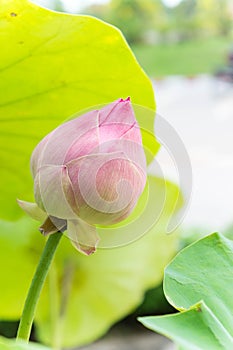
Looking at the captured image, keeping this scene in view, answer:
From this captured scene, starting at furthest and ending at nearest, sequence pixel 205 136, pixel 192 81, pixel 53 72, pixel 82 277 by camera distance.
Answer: pixel 192 81, pixel 205 136, pixel 82 277, pixel 53 72

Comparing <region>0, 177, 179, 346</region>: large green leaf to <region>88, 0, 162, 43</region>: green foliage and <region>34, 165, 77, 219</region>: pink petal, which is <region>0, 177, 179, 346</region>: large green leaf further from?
<region>88, 0, 162, 43</region>: green foliage

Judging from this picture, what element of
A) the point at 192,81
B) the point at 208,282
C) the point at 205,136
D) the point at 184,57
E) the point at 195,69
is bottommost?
the point at 184,57

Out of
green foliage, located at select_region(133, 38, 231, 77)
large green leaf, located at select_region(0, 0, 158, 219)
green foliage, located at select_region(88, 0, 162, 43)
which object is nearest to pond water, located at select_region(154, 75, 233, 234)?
green foliage, located at select_region(133, 38, 231, 77)

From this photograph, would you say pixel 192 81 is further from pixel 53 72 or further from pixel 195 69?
pixel 53 72

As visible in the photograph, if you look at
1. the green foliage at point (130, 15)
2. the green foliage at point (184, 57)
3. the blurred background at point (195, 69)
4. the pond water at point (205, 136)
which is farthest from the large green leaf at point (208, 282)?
the green foliage at point (130, 15)

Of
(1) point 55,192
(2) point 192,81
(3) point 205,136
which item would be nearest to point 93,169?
(1) point 55,192
